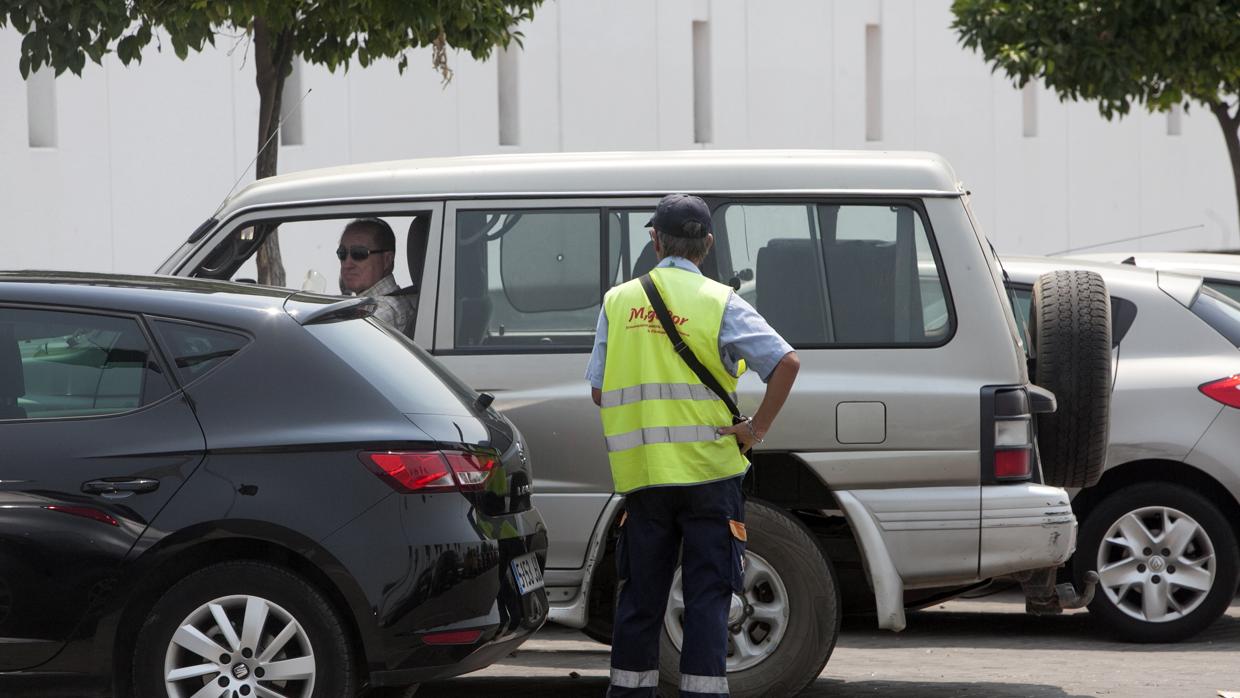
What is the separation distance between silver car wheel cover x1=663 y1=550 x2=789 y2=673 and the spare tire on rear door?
120 cm

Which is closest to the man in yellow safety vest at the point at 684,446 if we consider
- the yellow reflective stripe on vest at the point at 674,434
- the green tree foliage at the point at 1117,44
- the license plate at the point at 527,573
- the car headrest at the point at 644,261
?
the yellow reflective stripe on vest at the point at 674,434

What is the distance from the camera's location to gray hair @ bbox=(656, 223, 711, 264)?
5.96 meters

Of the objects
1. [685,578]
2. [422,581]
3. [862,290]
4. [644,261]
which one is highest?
[644,261]

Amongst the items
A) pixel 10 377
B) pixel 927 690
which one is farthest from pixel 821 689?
pixel 10 377

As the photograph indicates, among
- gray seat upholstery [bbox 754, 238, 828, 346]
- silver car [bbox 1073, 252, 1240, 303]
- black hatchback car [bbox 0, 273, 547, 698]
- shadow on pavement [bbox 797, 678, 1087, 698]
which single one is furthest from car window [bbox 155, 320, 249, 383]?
silver car [bbox 1073, 252, 1240, 303]

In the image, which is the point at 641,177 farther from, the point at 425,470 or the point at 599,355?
the point at 425,470

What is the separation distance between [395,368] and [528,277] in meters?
1.20

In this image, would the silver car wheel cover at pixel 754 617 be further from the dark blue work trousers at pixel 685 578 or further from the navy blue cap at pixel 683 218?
the navy blue cap at pixel 683 218

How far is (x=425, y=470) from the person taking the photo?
534cm

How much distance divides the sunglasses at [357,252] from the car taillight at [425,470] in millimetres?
1755

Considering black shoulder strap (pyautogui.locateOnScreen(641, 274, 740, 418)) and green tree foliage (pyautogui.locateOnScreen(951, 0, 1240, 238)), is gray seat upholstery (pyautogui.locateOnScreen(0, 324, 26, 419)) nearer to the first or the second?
black shoulder strap (pyautogui.locateOnScreen(641, 274, 740, 418))

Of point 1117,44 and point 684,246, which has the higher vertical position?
point 1117,44

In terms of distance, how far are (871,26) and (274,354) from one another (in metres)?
23.6

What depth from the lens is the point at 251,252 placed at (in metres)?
6.90
